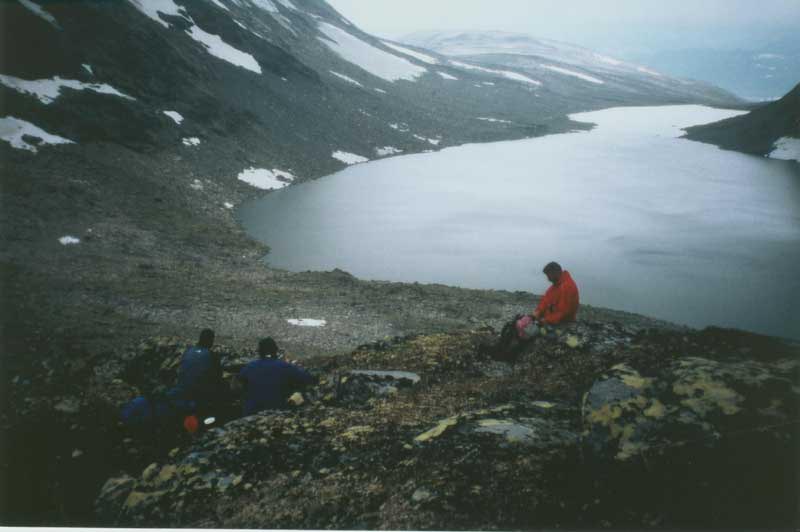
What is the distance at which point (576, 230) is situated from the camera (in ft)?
90.5

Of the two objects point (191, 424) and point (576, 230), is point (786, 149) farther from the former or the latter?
point (191, 424)

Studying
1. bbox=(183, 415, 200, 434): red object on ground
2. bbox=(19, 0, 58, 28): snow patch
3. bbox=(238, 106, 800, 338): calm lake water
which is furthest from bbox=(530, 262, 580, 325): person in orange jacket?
bbox=(19, 0, 58, 28): snow patch

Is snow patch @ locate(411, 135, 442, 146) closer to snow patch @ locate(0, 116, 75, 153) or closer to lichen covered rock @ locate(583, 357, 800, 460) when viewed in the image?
snow patch @ locate(0, 116, 75, 153)

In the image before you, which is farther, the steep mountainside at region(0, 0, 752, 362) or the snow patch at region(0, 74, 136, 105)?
the snow patch at region(0, 74, 136, 105)

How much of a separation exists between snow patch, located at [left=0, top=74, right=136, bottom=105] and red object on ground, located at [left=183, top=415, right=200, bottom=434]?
90.8ft

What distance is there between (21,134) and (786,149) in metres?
65.1

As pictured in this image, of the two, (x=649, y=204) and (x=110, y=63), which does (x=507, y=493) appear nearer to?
(x=649, y=204)

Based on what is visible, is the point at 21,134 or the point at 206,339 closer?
the point at 206,339

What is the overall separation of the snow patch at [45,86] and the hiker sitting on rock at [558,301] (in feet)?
94.8

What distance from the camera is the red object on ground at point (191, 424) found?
5.50m

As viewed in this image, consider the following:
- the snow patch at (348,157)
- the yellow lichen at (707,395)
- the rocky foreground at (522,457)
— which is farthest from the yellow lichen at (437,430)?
the snow patch at (348,157)

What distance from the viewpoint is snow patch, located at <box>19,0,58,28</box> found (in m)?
30.6

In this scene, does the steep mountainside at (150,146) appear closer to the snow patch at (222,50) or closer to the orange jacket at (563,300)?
the snow patch at (222,50)

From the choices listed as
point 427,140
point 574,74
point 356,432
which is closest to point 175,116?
point 427,140
